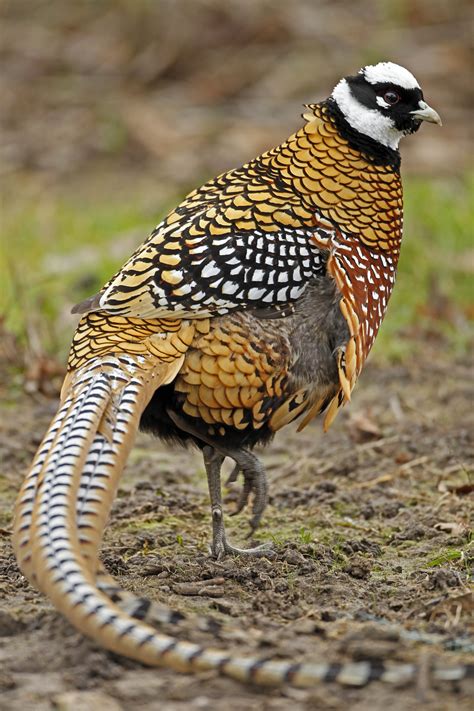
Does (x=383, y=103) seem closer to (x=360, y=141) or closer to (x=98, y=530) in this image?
(x=360, y=141)

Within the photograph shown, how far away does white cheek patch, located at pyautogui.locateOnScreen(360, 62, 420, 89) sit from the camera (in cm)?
473

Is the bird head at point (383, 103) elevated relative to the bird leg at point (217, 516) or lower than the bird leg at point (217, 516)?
elevated

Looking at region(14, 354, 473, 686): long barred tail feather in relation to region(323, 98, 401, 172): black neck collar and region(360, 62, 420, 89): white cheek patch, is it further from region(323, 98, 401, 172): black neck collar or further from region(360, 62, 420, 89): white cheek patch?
region(360, 62, 420, 89): white cheek patch

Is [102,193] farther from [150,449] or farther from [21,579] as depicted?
[21,579]

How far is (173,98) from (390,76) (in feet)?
25.5

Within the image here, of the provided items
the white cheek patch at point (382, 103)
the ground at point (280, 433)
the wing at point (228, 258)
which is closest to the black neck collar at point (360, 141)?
the white cheek patch at point (382, 103)

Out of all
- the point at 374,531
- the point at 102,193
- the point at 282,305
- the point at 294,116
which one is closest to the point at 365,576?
the point at 374,531

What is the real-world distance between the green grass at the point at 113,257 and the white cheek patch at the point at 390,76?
288 centimetres

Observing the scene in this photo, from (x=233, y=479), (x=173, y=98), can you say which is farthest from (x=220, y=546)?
(x=173, y=98)

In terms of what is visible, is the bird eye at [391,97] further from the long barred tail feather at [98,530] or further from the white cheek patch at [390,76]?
the long barred tail feather at [98,530]

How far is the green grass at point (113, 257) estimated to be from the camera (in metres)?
7.56

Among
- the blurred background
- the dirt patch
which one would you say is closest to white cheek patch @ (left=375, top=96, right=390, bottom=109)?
the dirt patch

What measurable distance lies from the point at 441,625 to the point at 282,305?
4.45ft

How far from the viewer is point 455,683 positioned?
9.86ft
